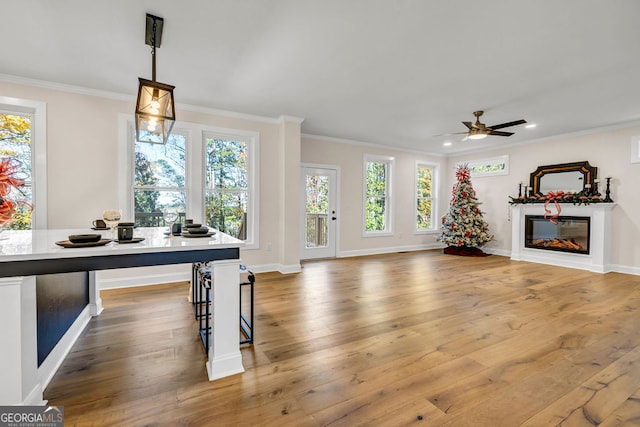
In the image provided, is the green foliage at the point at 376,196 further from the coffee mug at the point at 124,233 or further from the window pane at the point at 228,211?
the coffee mug at the point at 124,233

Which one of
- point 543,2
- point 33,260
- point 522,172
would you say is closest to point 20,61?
point 33,260

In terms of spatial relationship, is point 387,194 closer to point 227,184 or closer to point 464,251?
point 464,251

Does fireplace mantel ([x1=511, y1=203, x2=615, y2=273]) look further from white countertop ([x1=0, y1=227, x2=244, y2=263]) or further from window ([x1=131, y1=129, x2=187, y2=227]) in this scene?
window ([x1=131, y1=129, x2=187, y2=227])

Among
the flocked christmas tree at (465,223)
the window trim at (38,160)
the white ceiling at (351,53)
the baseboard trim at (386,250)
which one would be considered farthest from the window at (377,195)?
the window trim at (38,160)

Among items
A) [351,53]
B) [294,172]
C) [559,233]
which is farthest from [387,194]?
[351,53]

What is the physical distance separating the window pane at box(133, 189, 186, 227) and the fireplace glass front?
22.1ft

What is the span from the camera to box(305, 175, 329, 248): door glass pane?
600cm

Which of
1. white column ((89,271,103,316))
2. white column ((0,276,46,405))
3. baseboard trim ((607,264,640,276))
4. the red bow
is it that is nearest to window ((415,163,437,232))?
the red bow

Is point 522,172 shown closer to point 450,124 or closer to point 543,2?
point 450,124

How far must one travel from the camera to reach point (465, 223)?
6562mm

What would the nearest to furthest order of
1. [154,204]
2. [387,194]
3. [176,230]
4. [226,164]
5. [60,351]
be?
[60,351]
[176,230]
[154,204]
[226,164]
[387,194]

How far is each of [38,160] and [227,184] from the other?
2.23 meters

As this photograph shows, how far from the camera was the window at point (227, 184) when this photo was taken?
4477 mm

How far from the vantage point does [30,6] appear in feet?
6.98
